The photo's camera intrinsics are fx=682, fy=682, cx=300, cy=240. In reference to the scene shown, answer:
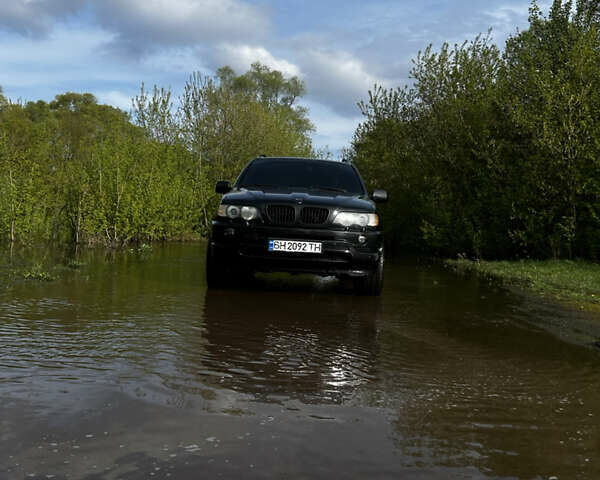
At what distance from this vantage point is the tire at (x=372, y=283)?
895 cm

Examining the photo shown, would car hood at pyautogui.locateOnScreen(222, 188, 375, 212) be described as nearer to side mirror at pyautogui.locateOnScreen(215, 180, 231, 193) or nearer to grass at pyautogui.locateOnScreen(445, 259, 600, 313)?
side mirror at pyautogui.locateOnScreen(215, 180, 231, 193)

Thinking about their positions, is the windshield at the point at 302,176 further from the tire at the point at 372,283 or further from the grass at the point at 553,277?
the grass at the point at 553,277

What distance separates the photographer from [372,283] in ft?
29.6

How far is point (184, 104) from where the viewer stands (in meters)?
26.5

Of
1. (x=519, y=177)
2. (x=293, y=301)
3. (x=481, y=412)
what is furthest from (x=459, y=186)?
(x=481, y=412)

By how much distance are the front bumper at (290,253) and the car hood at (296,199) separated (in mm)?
327

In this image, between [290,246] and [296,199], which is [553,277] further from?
[290,246]

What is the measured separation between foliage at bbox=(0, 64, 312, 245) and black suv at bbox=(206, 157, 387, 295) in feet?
23.9

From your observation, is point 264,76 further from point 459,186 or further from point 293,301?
point 293,301

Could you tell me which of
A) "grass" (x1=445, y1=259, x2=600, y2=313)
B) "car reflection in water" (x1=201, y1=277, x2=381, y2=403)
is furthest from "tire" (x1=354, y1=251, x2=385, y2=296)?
"grass" (x1=445, y1=259, x2=600, y2=313)

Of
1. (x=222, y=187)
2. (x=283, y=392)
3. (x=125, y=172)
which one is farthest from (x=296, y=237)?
(x=125, y=172)

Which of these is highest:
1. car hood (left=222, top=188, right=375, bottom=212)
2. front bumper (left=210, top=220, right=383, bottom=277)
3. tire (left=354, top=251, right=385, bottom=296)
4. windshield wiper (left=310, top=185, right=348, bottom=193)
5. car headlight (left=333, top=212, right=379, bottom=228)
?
windshield wiper (left=310, top=185, right=348, bottom=193)

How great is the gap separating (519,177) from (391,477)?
1662 centimetres

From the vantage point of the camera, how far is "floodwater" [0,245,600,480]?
292cm
